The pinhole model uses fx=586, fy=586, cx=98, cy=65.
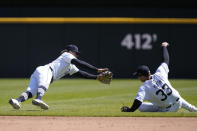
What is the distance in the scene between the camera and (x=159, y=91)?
8.05 metres

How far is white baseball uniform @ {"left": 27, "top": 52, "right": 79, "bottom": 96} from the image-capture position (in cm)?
870

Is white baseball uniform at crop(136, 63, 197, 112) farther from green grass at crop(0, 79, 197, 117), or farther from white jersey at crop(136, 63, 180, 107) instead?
green grass at crop(0, 79, 197, 117)

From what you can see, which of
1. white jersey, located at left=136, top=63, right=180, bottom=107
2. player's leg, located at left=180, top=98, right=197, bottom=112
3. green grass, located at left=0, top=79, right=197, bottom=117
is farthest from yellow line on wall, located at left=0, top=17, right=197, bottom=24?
white jersey, located at left=136, top=63, right=180, bottom=107

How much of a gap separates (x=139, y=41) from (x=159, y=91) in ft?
32.8

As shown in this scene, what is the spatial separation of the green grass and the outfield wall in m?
2.87

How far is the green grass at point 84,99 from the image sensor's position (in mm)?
8422

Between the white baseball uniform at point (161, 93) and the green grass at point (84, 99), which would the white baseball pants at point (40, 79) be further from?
the white baseball uniform at point (161, 93)

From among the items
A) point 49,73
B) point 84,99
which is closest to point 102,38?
point 84,99

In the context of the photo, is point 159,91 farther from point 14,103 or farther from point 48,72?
point 14,103

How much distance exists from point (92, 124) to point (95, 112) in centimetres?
127

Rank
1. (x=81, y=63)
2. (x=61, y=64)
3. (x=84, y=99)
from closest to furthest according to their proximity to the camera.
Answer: (x=81, y=63) → (x=61, y=64) → (x=84, y=99)

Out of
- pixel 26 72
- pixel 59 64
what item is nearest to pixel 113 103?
pixel 59 64

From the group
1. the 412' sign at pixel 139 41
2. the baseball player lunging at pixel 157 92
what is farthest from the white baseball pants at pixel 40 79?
the 412' sign at pixel 139 41
